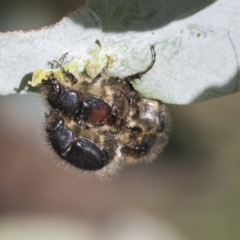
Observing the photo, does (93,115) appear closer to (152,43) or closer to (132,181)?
(152,43)

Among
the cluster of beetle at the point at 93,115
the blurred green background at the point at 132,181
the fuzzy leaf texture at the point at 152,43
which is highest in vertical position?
the blurred green background at the point at 132,181

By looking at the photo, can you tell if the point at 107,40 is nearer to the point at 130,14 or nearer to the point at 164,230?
the point at 130,14

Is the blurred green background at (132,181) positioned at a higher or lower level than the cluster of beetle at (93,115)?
higher

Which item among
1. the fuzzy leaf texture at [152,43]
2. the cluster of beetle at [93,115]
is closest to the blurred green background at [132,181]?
the cluster of beetle at [93,115]

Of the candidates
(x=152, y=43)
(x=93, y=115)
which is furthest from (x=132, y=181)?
(x=152, y=43)

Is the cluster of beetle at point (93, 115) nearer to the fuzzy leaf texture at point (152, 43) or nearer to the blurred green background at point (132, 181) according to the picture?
the fuzzy leaf texture at point (152, 43)
